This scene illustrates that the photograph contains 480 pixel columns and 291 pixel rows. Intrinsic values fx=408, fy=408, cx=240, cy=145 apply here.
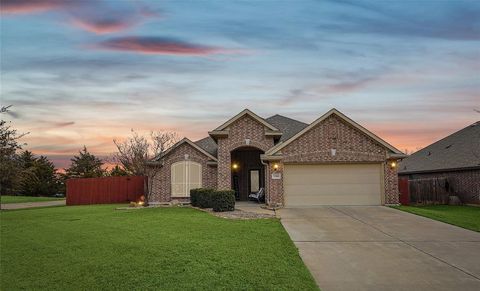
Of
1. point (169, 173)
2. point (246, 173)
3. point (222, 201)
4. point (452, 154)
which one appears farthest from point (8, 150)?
point (452, 154)

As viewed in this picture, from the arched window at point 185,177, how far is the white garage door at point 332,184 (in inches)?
262

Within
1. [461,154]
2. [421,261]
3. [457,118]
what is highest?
[457,118]

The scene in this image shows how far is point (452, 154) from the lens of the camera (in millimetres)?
25750

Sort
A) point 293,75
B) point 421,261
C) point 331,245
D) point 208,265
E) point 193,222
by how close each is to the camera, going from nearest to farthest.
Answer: point 208,265
point 421,261
point 331,245
point 193,222
point 293,75

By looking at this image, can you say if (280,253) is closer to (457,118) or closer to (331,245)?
(331,245)

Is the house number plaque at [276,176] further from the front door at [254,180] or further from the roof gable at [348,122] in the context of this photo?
the front door at [254,180]

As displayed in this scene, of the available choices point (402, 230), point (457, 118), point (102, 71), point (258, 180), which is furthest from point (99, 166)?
point (402, 230)

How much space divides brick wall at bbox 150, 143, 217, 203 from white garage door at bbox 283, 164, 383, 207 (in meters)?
6.16

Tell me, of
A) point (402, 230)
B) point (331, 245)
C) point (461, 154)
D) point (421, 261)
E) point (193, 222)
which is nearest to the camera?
point (421, 261)

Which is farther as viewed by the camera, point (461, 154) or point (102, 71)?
point (461, 154)

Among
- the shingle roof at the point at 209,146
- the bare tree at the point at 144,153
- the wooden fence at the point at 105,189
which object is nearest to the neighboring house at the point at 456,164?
the shingle roof at the point at 209,146

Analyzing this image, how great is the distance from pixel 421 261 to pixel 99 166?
51.5 metres

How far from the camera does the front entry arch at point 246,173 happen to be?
2755 centimetres

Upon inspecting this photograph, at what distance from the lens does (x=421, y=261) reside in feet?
28.9
